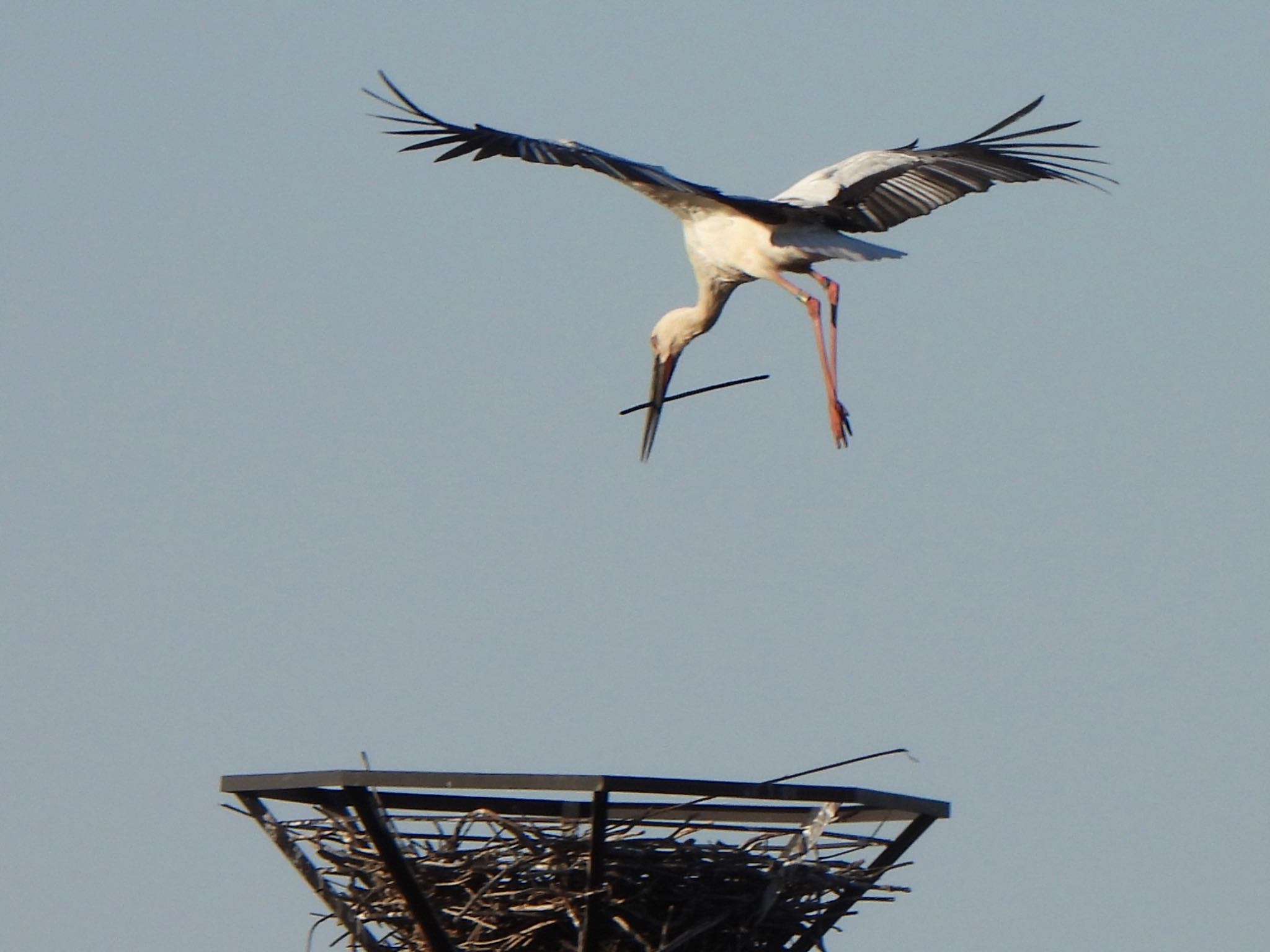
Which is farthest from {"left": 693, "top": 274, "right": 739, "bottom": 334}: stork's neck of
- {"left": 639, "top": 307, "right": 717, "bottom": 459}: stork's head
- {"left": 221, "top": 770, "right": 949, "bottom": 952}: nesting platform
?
{"left": 221, "top": 770, "right": 949, "bottom": 952}: nesting platform

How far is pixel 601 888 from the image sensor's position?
22.6 feet

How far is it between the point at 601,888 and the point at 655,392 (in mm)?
4824

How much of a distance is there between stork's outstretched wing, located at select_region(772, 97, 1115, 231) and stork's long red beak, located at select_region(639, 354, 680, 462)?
4.46ft

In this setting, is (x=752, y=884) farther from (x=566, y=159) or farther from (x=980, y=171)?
(x=980, y=171)

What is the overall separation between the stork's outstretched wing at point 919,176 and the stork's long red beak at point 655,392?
1.36m

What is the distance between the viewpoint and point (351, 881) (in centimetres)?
748

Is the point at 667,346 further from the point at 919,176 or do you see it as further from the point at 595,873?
the point at 595,873

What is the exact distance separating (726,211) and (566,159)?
1.62 meters

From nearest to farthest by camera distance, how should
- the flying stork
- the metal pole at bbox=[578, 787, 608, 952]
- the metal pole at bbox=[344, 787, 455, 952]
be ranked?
1. the metal pole at bbox=[578, 787, 608, 952]
2. the metal pole at bbox=[344, 787, 455, 952]
3. the flying stork

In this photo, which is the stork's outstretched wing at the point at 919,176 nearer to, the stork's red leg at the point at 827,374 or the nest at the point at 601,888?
the stork's red leg at the point at 827,374

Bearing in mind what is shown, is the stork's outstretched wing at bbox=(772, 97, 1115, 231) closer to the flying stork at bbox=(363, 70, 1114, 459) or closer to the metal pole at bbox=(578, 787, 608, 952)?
the flying stork at bbox=(363, 70, 1114, 459)

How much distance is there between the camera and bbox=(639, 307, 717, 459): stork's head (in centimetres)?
1109

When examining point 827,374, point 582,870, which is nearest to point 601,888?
point 582,870

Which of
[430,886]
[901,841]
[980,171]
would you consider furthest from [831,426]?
[430,886]
